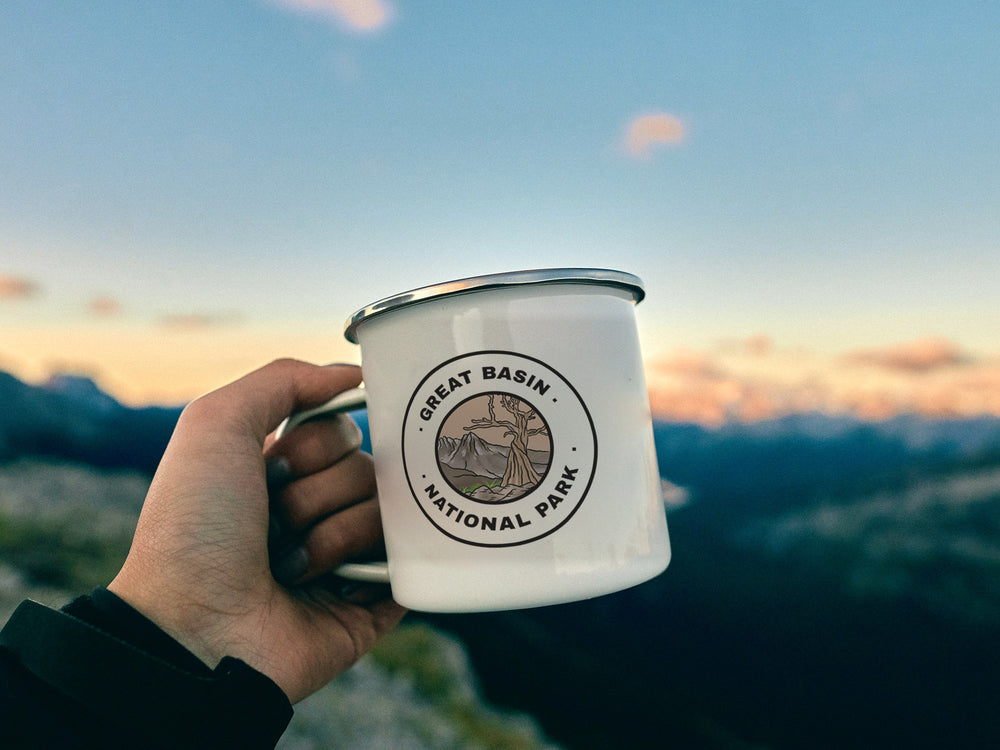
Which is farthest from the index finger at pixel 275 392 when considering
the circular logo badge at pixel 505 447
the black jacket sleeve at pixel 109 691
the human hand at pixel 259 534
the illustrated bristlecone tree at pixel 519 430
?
the illustrated bristlecone tree at pixel 519 430

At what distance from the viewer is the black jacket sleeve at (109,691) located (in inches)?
51.3

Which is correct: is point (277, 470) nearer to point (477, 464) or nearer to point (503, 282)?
point (477, 464)

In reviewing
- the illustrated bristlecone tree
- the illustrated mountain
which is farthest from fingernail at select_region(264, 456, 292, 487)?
the illustrated bristlecone tree

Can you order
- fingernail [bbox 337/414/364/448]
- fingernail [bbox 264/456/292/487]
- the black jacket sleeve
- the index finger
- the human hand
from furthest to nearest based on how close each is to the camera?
fingernail [bbox 337/414/364/448] < fingernail [bbox 264/456/292/487] < the index finger < the human hand < the black jacket sleeve

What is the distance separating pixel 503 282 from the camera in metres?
1.20

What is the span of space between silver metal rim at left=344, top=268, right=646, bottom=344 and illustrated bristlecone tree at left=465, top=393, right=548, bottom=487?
8.5 inches

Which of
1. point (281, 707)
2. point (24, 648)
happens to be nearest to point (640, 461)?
point (281, 707)

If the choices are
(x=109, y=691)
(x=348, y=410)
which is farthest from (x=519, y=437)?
(x=109, y=691)

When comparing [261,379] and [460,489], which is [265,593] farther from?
[460,489]

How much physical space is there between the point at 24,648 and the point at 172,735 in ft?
1.26

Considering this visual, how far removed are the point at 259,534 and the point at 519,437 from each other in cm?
86

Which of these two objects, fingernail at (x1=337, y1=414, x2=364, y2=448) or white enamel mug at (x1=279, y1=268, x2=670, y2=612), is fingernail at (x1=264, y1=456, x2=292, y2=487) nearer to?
fingernail at (x1=337, y1=414, x2=364, y2=448)

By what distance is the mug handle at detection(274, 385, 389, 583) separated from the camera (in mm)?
1580

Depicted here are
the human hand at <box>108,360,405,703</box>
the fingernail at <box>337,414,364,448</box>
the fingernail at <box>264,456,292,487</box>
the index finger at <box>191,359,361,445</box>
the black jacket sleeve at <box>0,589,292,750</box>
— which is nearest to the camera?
the black jacket sleeve at <box>0,589,292,750</box>
